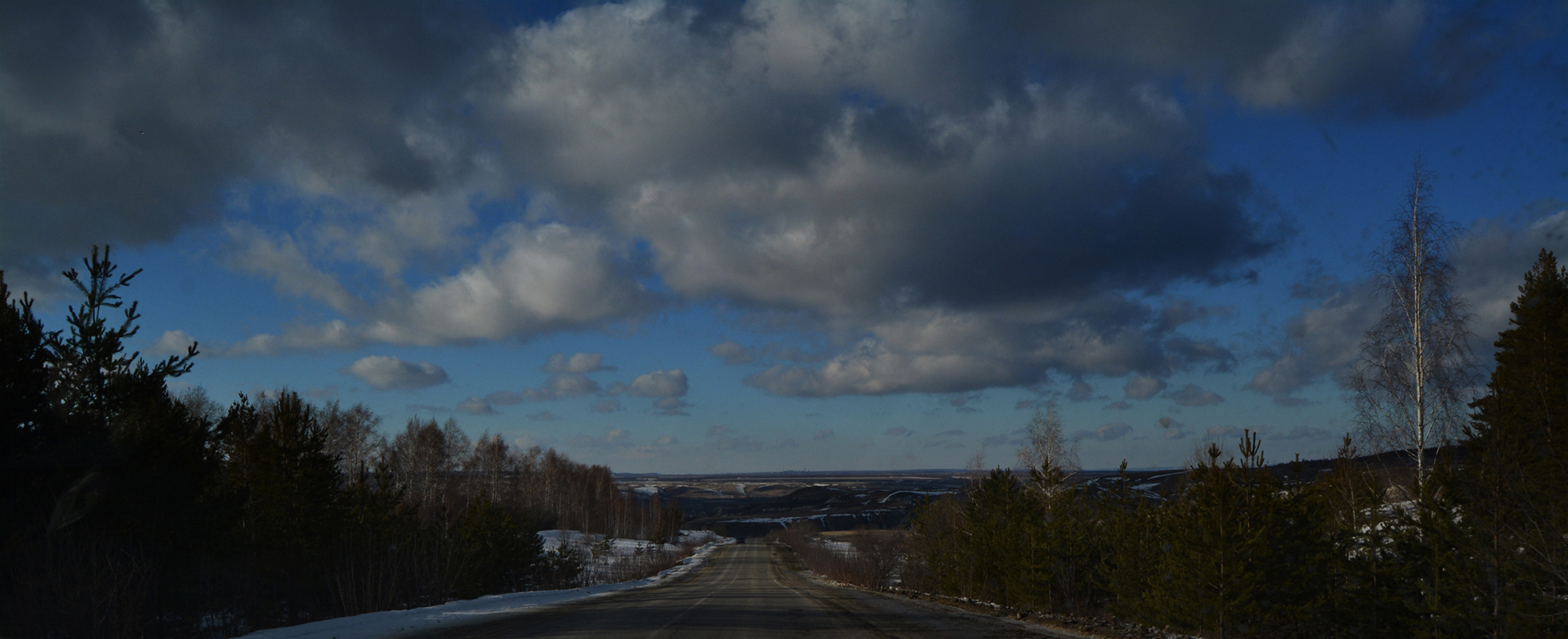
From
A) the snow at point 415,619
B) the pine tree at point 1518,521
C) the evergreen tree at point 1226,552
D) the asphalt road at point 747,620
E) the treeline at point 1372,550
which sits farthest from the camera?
the snow at point 415,619

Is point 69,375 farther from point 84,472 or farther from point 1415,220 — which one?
point 1415,220

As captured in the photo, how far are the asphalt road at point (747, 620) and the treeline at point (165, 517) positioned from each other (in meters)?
8.77

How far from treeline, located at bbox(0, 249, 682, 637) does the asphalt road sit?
877 cm

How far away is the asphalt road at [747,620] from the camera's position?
18395 millimetres

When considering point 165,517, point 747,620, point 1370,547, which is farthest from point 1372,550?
point 165,517

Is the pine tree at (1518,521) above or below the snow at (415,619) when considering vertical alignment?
above

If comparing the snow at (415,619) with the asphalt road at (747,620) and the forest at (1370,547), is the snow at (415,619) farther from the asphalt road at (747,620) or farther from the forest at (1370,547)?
the forest at (1370,547)

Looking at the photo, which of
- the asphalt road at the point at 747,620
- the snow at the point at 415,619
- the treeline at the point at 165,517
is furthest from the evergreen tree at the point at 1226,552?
the treeline at the point at 165,517

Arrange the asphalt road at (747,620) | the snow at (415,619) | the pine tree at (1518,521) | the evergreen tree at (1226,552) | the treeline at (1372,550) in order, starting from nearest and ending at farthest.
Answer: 1. the pine tree at (1518,521)
2. the treeline at (1372,550)
3. the evergreen tree at (1226,552)
4. the asphalt road at (747,620)
5. the snow at (415,619)

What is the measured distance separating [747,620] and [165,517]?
18891 mm

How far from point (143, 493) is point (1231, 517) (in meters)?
30.5

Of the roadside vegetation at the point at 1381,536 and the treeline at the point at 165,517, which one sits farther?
the treeline at the point at 165,517

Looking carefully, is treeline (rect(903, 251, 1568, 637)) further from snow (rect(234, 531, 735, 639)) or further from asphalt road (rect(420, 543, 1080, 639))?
snow (rect(234, 531, 735, 639))

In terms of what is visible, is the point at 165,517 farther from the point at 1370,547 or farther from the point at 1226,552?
the point at 1370,547
